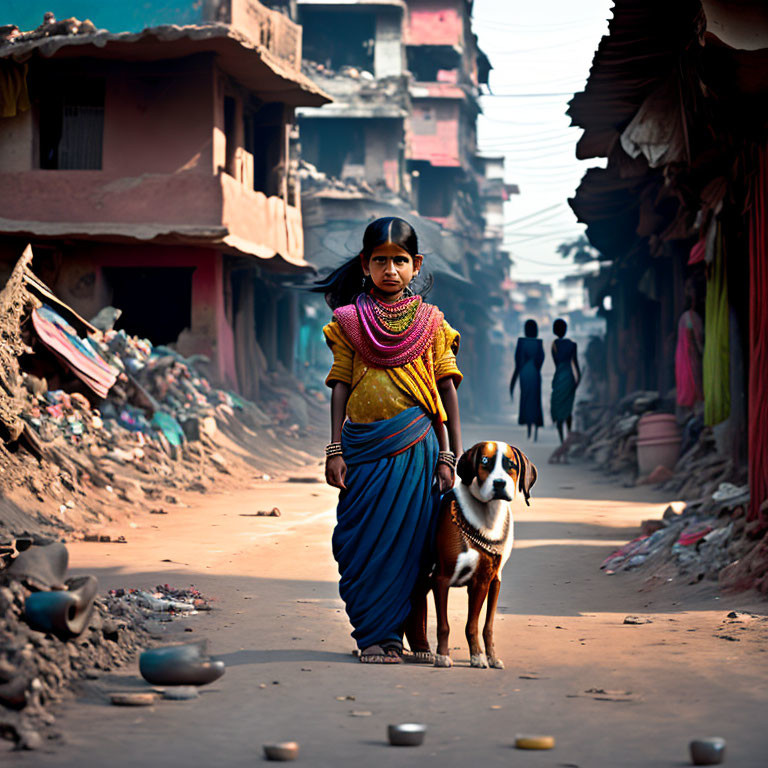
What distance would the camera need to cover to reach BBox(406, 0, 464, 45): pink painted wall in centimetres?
4375

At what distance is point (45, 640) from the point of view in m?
4.39

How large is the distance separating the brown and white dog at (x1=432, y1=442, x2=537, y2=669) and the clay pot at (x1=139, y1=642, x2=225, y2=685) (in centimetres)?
112

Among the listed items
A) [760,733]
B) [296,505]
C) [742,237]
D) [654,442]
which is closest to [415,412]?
[760,733]

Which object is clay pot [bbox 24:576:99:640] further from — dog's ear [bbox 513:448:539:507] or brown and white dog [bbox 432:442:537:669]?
dog's ear [bbox 513:448:539:507]

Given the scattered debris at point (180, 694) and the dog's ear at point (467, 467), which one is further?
the dog's ear at point (467, 467)

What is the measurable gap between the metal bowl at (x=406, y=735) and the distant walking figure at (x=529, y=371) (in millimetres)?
9744

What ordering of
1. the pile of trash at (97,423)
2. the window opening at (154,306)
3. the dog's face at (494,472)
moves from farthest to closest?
the window opening at (154,306), the pile of trash at (97,423), the dog's face at (494,472)

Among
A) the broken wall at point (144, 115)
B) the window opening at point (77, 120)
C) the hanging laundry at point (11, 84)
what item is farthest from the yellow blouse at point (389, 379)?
the window opening at point (77, 120)

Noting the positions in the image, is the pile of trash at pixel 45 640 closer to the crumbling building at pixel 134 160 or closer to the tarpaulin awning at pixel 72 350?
the tarpaulin awning at pixel 72 350

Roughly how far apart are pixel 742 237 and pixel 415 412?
5545 mm

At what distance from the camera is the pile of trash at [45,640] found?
12.7 feet

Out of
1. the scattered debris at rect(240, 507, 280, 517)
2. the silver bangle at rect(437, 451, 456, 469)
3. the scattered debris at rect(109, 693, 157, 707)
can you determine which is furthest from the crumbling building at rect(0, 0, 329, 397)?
the scattered debris at rect(109, 693, 157, 707)

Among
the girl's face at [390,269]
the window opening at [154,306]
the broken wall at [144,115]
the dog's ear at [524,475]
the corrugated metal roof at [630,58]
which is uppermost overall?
the broken wall at [144,115]

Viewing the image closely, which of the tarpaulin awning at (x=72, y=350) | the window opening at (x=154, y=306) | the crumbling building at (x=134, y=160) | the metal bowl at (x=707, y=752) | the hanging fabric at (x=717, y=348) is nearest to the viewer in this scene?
the metal bowl at (x=707, y=752)
